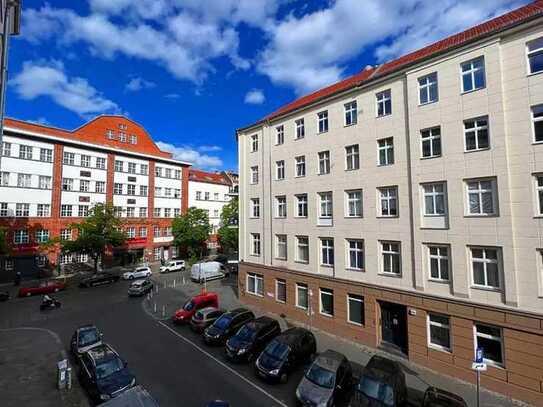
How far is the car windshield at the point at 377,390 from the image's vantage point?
1007 cm

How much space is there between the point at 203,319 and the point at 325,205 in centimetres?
1063

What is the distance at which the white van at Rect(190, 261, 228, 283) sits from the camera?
35.3 m

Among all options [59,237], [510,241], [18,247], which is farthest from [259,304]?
[18,247]

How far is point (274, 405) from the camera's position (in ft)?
37.5

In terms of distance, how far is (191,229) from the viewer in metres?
47.0

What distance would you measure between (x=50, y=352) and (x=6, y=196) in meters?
28.2

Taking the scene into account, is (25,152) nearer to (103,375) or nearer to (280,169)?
(280,169)

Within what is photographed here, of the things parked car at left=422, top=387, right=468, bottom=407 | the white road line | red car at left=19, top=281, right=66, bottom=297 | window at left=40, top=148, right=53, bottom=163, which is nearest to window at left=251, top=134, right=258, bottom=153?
the white road line

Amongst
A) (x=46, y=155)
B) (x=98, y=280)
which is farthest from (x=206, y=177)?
(x=98, y=280)

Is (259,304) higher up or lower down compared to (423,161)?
lower down

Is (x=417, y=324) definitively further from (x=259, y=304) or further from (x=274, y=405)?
(x=259, y=304)

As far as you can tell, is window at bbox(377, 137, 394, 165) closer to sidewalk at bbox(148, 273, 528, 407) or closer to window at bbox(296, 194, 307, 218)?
window at bbox(296, 194, 307, 218)

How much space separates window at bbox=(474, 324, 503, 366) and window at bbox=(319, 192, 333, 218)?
31.0 feet

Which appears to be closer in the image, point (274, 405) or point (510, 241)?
point (274, 405)
